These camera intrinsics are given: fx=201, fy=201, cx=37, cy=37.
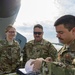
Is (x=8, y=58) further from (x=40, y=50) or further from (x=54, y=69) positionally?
(x=54, y=69)

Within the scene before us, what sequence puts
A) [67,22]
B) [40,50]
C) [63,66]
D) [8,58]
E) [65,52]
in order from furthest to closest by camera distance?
[40,50]
[8,58]
[67,22]
[65,52]
[63,66]

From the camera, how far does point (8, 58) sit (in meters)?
3.74

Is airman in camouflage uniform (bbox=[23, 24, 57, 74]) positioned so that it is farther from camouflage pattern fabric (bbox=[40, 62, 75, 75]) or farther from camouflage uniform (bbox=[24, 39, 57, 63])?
camouflage pattern fabric (bbox=[40, 62, 75, 75])

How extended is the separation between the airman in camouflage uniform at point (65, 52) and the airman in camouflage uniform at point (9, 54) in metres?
2.19

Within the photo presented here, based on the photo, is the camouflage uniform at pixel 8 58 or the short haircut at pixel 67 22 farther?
the camouflage uniform at pixel 8 58

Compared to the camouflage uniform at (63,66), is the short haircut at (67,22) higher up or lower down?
higher up

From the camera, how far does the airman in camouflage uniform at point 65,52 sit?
4.05 ft

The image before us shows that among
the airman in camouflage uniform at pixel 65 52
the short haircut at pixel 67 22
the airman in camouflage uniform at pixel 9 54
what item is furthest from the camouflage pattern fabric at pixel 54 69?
the airman in camouflage uniform at pixel 9 54

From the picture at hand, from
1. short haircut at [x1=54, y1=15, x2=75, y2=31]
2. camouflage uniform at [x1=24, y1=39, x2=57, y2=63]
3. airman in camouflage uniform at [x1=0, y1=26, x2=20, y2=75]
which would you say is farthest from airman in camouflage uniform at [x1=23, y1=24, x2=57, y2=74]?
short haircut at [x1=54, y1=15, x2=75, y2=31]

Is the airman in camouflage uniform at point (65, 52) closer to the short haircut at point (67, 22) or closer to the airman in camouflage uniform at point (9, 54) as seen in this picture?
the short haircut at point (67, 22)

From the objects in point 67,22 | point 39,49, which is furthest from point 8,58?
point 67,22

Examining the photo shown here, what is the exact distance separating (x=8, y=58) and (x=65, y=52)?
2415 mm

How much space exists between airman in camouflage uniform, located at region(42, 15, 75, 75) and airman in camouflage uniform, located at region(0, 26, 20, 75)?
2.19 meters

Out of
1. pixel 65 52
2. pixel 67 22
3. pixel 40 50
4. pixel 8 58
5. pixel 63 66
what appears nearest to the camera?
pixel 63 66
